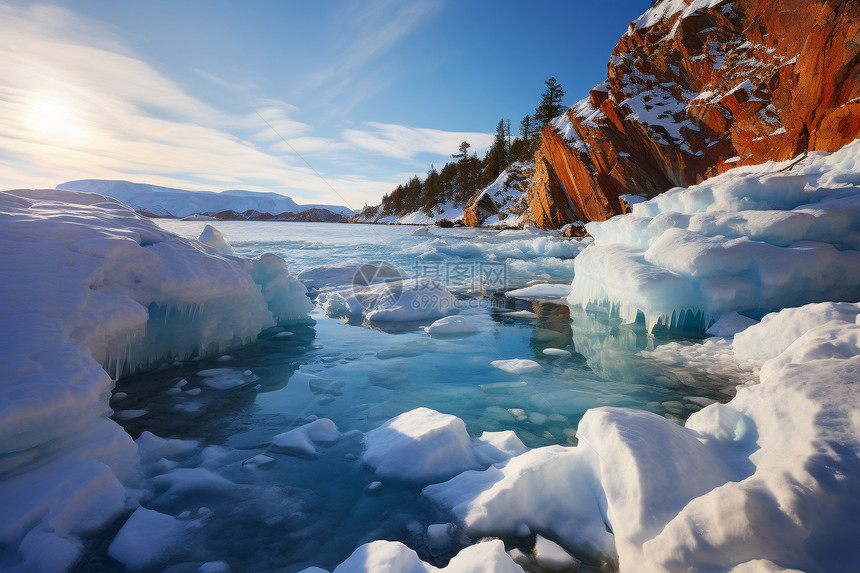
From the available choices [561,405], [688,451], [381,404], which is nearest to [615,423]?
[688,451]

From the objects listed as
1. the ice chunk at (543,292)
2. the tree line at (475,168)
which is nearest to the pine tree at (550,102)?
the tree line at (475,168)

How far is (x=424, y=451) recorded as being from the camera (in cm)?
354

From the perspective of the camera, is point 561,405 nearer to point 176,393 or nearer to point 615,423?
point 615,423

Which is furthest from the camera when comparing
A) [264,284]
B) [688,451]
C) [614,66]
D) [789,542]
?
[614,66]

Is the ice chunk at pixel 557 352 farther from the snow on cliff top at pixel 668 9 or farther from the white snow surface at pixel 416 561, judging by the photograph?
the snow on cliff top at pixel 668 9

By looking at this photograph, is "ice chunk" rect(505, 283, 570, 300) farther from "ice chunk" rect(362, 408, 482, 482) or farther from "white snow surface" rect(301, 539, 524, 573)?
"white snow surface" rect(301, 539, 524, 573)

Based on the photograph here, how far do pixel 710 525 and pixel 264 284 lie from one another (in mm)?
8490

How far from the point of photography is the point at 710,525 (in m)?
1.95

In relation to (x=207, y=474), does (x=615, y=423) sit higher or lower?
higher

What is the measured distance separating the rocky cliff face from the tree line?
20071 millimetres

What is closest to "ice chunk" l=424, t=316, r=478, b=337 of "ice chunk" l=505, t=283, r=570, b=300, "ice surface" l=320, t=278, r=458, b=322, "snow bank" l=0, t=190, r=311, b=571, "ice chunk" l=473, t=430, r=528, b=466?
"ice surface" l=320, t=278, r=458, b=322

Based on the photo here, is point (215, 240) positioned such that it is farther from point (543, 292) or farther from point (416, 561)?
point (543, 292)

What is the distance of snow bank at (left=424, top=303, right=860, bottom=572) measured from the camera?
1878 millimetres

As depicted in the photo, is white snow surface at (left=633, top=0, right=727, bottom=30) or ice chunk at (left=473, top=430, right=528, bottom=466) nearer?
ice chunk at (left=473, top=430, right=528, bottom=466)
